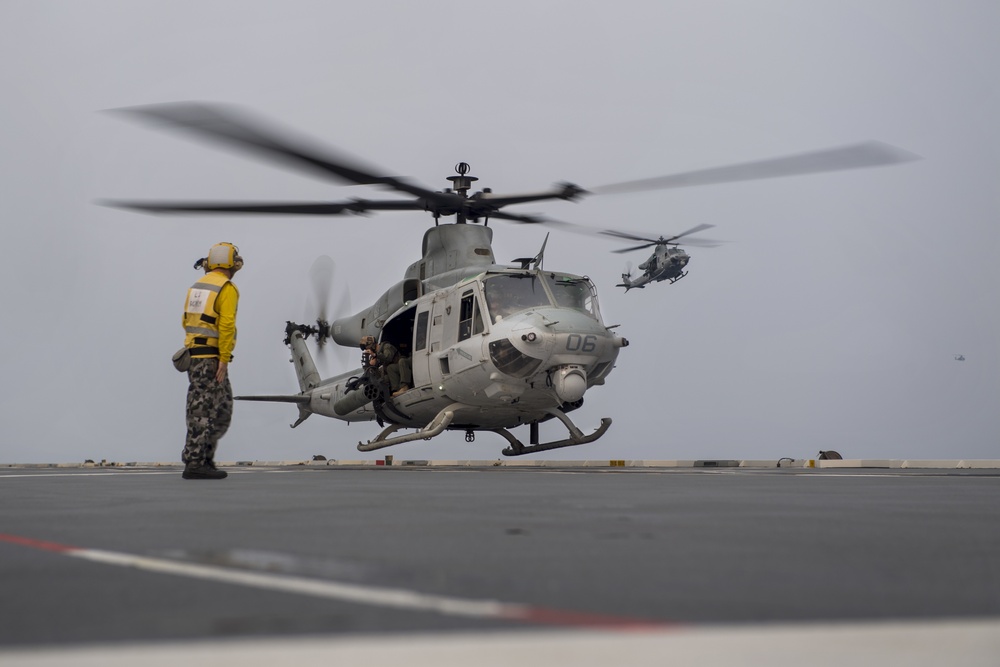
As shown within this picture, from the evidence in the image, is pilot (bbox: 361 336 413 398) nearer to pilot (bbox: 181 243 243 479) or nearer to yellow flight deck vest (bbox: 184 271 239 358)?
pilot (bbox: 181 243 243 479)

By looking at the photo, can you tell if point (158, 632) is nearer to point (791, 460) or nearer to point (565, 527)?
point (565, 527)

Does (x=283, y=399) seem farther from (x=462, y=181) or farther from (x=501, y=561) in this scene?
(x=501, y=561)

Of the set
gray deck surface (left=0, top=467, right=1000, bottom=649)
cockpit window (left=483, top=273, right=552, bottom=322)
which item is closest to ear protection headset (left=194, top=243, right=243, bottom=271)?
gray deck surface (left=0, top=467, right=1000, bottom=649)

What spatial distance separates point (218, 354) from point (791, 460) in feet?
33.5

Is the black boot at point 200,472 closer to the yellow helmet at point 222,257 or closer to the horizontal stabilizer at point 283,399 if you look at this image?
the yellow helmet at point 222,257

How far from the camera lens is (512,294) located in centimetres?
1430

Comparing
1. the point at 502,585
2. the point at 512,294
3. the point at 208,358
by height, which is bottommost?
the point at 502,585

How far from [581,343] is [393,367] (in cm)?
359

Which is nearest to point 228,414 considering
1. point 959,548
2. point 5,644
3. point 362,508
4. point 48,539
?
point 362,508

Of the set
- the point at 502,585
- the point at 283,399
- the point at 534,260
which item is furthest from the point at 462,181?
the point at 502,585

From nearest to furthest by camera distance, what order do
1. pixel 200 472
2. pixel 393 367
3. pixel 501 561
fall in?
pixel 501 561
pixel 200 472
pixel 393 367

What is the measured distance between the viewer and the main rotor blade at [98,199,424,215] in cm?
1199

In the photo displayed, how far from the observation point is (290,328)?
22.0 metres

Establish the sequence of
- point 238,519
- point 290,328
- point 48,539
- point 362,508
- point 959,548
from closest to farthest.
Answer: point 959,548 → point 48,539 → point 238,519 → point 362,508 → point 290,328
